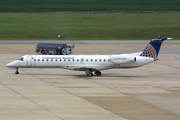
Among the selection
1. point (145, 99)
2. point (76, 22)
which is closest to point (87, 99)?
point (145, 99)

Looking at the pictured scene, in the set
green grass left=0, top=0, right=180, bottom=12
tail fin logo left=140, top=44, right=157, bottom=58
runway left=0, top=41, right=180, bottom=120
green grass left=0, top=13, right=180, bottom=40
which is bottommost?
runway left=0, top=41, right=180, bottom=120

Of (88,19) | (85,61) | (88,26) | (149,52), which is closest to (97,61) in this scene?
(85,61)

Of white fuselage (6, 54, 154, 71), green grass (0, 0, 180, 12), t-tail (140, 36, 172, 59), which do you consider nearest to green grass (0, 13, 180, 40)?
green grass (0, 0, 180, 12)

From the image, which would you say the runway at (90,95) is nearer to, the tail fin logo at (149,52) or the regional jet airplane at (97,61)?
the regional jet airplane at (97,61)

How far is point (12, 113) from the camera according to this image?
1024 inches

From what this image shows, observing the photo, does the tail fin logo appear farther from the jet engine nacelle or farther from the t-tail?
the jet engine nacelle

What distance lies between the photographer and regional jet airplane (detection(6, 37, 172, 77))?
43781mm

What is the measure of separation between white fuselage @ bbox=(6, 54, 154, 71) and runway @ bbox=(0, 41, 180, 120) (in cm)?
145

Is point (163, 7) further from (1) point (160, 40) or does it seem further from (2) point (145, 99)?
(2) point (145, 99)

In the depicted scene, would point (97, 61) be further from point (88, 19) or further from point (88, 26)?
point (88, 19)

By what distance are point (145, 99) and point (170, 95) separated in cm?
331

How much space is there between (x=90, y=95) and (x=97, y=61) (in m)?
12.2

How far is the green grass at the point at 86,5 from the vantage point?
17062 cm

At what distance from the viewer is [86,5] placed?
598 ft
